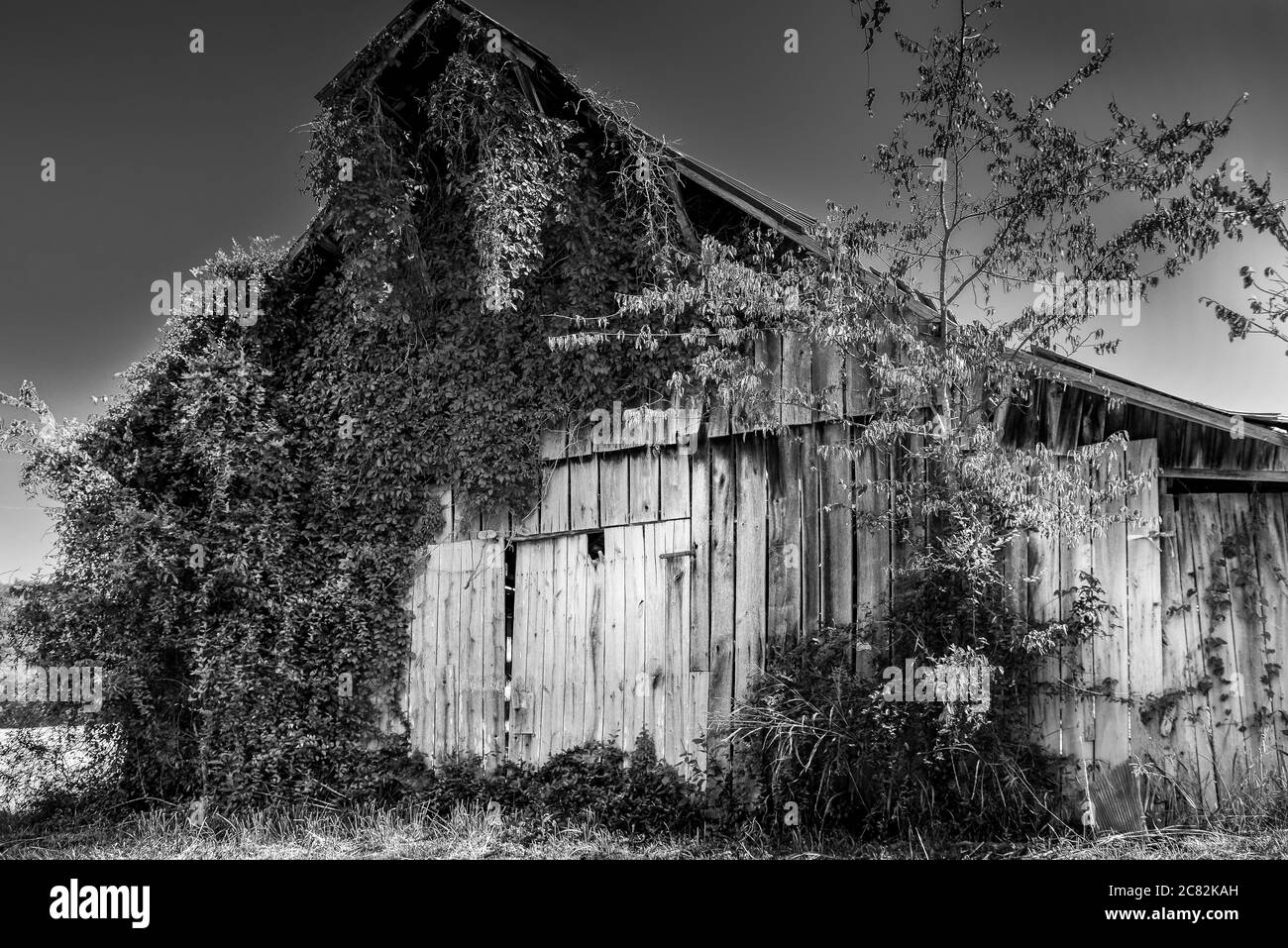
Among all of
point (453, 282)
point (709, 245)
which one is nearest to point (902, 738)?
point (709, 245)

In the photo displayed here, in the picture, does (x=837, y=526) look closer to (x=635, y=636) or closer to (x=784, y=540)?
(x=784, y=540)

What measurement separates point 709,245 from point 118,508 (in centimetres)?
666

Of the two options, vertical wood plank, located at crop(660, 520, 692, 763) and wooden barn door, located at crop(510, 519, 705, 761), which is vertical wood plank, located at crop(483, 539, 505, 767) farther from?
vertical wood plank, located at crop(660, 520, 692, 763)

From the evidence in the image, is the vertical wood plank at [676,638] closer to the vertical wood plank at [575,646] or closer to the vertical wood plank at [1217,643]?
the vertical wood plank at [575,646]

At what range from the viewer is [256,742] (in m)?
8.96

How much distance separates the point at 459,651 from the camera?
913 cm

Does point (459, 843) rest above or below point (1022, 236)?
below

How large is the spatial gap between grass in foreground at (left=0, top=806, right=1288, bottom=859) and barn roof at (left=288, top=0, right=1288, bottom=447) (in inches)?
124

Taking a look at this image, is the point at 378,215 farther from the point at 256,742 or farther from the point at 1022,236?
the point at 1022,236

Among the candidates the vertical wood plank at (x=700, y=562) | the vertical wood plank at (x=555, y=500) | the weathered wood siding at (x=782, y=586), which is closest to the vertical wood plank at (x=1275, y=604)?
the weathered wood siding at (x=782, y=586)

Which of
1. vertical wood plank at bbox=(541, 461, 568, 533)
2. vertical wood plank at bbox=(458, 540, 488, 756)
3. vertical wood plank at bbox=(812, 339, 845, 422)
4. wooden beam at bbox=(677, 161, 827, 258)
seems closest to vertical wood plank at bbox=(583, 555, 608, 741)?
vertical wood plank at bbox=(541, 461, 568, 533)

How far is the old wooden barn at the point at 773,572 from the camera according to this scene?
7090 millimetres
